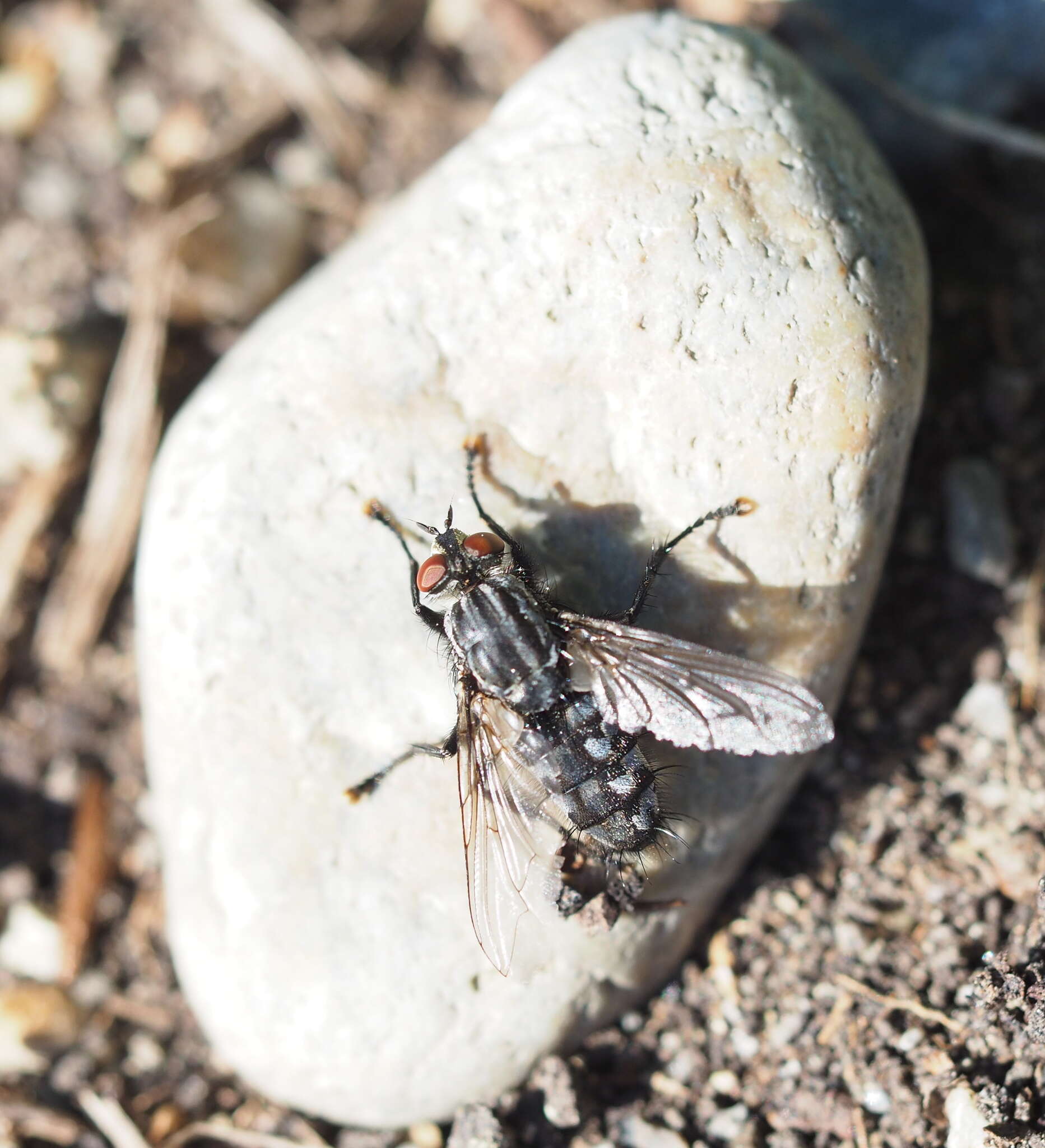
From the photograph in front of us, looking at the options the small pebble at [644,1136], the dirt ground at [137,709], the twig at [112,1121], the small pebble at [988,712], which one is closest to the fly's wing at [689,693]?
the dirt ground at [137,709]

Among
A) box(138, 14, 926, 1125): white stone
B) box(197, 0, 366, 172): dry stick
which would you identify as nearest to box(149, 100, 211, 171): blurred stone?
box(197, 0, 366, 172): dry stick

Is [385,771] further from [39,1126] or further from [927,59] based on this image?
[927,59]

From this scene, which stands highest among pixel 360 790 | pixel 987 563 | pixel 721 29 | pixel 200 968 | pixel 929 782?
pixel 721 29

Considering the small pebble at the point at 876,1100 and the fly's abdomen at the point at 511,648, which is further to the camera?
the small pebble at the point at 876,1100

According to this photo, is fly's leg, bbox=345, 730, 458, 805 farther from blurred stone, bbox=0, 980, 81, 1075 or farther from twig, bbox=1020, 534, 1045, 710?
twig, bbox=1020, 534, 1045, 710

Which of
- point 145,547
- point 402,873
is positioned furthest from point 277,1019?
point 145,547

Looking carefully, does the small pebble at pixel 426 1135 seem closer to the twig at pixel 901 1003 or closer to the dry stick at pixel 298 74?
the twig at pixel 901 1003

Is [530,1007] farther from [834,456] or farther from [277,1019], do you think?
[834,456]
